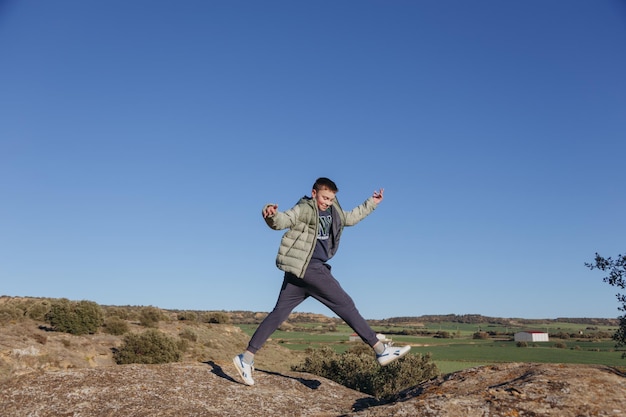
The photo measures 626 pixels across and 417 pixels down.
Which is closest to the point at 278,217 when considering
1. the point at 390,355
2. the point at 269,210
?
the point at 269,210

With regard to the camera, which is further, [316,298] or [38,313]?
[38,313]

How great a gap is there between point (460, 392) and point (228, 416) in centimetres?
288

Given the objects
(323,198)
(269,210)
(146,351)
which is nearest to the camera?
(269,210)

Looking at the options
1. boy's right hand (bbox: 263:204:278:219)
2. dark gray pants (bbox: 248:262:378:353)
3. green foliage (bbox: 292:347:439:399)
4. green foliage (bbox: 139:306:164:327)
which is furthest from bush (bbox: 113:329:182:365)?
boy's right hand (bbox: 263:204:278:219)

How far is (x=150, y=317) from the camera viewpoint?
45.3 m

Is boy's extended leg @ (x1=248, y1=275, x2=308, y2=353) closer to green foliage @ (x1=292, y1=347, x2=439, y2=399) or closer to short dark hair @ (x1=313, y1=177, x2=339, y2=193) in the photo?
short dark hair @ (x1=313, y1=177, x2=339, y2=193)

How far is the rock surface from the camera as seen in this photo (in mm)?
5422

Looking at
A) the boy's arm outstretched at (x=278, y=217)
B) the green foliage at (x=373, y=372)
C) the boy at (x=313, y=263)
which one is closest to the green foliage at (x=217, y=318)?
the green foliage at (x=373, y=372)

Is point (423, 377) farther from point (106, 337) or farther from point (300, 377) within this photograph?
point (106, 337)

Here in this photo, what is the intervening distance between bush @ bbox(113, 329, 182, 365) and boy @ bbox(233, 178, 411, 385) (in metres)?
22.1

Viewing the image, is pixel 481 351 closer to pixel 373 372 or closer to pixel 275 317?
pixel 373 372

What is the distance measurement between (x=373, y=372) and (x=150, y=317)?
102 ft

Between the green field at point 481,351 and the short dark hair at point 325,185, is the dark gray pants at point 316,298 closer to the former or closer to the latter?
the short dark hair at point 325,185

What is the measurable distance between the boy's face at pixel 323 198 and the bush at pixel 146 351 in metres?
22.9
